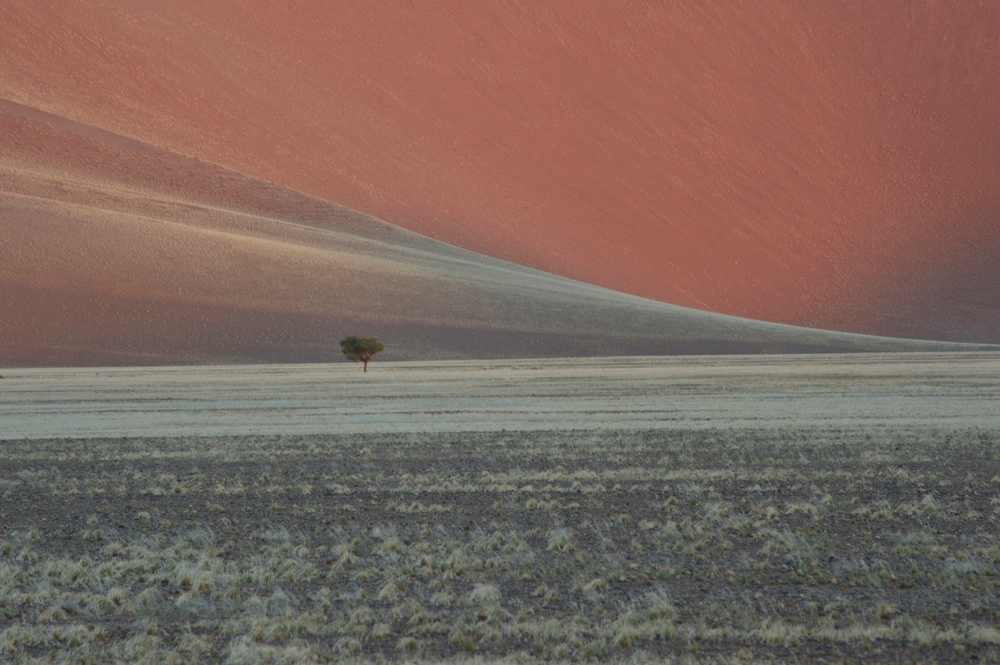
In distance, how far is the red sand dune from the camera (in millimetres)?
79562

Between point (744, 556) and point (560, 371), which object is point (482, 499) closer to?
point (744, 556)

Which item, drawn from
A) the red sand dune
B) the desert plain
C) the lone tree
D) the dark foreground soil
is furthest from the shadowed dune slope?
the dark foreground soil

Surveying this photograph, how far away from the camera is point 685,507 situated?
11.5 meters

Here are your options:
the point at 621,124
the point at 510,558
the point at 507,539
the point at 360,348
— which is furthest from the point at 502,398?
the point at 621,124

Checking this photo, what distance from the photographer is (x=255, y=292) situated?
217ft

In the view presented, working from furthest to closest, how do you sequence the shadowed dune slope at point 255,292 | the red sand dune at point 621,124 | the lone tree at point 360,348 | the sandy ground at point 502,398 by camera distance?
the red sand dune at point 621,124 < the shadowed dune slope at point 255,292 < the lone tree at point 360,348 < the sandy ground at point 502,398

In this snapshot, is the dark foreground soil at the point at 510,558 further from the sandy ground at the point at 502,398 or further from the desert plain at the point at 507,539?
the sandy ground at the point at 502,398

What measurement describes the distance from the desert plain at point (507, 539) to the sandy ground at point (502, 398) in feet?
1.03

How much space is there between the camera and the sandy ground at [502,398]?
21.4 metres

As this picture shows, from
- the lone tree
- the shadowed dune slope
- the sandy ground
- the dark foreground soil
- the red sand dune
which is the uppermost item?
the red sand dune

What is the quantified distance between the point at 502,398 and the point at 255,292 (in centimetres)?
3919

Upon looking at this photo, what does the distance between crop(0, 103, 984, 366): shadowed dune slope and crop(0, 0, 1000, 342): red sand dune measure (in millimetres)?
6401

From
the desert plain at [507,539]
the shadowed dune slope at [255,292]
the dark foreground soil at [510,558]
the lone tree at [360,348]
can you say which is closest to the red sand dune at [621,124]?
the shadowed dune slope at [255,292]

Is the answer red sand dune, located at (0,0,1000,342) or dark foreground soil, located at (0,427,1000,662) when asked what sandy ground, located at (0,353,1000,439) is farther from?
red sand dune, located at (0,0,1000,342)
